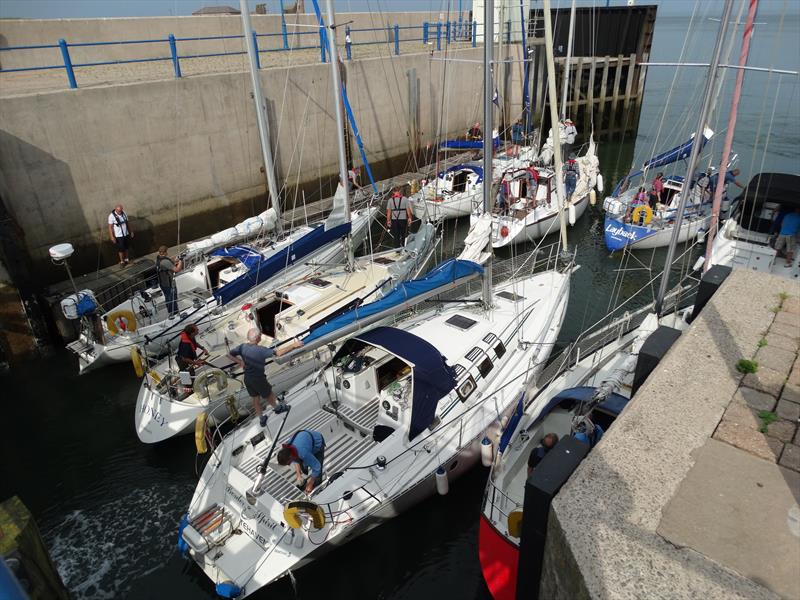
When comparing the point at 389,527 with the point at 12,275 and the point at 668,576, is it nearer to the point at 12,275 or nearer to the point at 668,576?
the point at 668,576

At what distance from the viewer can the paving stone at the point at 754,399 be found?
4.60m

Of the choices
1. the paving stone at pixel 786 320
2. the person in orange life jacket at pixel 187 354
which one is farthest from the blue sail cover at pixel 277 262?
the paving stone at pixel 786 320

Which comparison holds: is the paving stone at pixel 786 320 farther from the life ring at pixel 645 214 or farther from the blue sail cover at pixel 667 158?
the blue sail cover at pixel 667 158

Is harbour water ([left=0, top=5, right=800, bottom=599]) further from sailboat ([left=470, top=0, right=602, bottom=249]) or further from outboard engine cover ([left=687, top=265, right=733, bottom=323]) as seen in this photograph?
outboard engine cover ([left=687, top=265, right=733, bottom=323])

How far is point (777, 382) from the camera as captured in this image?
16.0 ft

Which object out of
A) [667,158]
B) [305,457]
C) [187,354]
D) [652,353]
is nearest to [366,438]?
[305,457]

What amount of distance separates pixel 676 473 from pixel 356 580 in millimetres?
5142

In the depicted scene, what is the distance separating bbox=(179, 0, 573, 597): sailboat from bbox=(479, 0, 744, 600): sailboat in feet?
2.20

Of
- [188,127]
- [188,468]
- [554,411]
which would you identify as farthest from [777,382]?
[188,127]

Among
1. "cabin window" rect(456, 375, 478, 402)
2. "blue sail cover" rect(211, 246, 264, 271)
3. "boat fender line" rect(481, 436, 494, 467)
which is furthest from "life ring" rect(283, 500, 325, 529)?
"blue sail cover" rect(211, 246, 264, 271)

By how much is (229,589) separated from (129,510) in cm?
321

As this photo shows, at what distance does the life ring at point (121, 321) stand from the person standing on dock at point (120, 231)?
3.34m

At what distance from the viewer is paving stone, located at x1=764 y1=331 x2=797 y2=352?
17.5ft

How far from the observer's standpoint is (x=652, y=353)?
A: 18.0 feet
